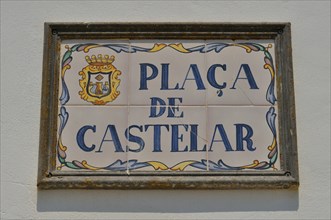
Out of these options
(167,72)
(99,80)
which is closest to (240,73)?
(167,72)

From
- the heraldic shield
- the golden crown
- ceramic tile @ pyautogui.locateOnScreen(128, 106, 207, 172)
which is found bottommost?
ceramic tile @ pyautogui.locateOnScreen(128, 106, 207, 172)

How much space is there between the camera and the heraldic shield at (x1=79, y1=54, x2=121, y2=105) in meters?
2.62

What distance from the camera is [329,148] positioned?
8.37ft

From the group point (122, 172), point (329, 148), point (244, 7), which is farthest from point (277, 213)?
point (244, 7)

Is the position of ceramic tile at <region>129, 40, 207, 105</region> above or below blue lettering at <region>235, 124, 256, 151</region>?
above

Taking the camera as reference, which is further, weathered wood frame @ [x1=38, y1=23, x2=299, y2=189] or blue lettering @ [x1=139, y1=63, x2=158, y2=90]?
blue lettering @ [x1=139, y1=63, x2=158, y2=90]

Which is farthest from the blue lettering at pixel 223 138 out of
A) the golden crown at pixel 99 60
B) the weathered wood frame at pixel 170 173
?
the golden crown at pixel 99 60

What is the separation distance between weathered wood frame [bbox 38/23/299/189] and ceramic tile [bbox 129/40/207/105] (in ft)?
0.16

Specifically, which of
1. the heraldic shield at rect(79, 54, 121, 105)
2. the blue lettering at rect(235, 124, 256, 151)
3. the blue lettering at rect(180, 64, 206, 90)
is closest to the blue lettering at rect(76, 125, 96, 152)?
the heraldic shield at rect(79, 54, 121, 105)

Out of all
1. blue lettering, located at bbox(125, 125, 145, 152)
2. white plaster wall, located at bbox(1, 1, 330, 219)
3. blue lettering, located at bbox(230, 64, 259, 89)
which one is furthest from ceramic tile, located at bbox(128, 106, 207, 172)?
blue lettering, located at bbox(230, 64, 259, 89)

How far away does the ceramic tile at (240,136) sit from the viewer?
2541 millimetres

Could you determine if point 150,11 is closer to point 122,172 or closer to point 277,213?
point 122,172

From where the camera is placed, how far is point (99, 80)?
2641 mm

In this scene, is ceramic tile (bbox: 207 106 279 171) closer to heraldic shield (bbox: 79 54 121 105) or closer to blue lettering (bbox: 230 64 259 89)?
blue lettering (bbox: 230 64 259 89)
